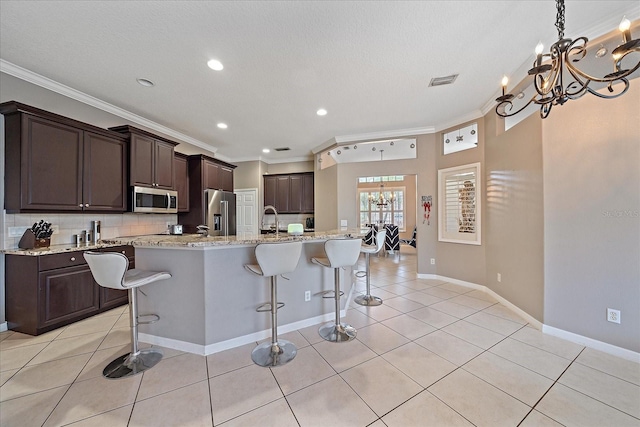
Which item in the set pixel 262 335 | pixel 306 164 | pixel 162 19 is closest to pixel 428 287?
pixel 262 335

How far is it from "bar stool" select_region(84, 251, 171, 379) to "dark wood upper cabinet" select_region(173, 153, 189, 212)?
2847 mm

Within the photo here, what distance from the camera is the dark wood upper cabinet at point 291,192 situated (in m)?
6.53

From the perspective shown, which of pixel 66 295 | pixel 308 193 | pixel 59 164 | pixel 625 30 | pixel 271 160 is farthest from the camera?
pixel 271 160

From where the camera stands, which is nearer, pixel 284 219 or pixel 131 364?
pixel 131 364

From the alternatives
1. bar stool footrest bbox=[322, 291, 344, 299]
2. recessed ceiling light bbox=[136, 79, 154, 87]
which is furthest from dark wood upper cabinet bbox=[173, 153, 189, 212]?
bar stool footrest bbox=[322, 291, 344, 299]

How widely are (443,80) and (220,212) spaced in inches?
184

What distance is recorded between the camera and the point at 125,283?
1916mm

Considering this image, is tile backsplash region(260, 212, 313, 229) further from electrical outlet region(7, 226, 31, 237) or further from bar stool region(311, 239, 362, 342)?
electrical outlet region(7, 226, 31, 237)

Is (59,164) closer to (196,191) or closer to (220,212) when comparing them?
(196,191)

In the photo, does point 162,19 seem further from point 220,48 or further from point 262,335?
point 262,335

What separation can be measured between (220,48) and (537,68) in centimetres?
262

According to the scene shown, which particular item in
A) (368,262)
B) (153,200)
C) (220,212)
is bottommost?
(368,262)

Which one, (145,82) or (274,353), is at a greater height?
(145,82)

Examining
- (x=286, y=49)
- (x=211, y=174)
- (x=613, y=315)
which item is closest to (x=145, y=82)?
(x=286, y=49)
